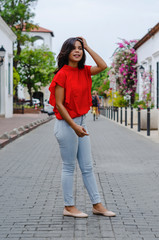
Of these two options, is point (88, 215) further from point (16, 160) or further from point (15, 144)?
point (15, 144)

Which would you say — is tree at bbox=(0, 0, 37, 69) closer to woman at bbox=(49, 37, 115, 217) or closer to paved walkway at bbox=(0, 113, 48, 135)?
paved walkway at bbox=(0, 113, 48, 135)

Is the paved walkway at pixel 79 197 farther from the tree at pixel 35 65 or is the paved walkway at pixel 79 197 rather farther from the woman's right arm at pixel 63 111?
the tree at pixel 35 65

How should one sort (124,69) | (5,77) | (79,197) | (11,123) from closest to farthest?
(79,197), (11,123), (5,77), (124,69)

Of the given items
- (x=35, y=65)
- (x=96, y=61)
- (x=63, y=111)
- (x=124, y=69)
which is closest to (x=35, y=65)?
(x=35, y=65)

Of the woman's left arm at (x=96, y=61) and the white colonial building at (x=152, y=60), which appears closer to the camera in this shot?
the woman's left arm at (x=96, y=61)

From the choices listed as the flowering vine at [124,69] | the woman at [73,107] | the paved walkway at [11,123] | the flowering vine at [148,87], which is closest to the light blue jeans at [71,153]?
the woman at [73,107]

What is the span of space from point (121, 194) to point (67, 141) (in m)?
1.65

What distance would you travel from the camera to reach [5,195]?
582 cm

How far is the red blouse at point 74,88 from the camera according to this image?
14.6ft

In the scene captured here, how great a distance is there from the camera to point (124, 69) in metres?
31.0

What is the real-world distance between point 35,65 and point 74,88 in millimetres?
51618

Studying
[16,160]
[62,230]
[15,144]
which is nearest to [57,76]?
[62,230]

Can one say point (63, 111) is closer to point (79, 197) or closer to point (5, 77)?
point (79, 197)

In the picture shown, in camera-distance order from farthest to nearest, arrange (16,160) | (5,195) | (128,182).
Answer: (16,160)
(128,182)
(5,195)
